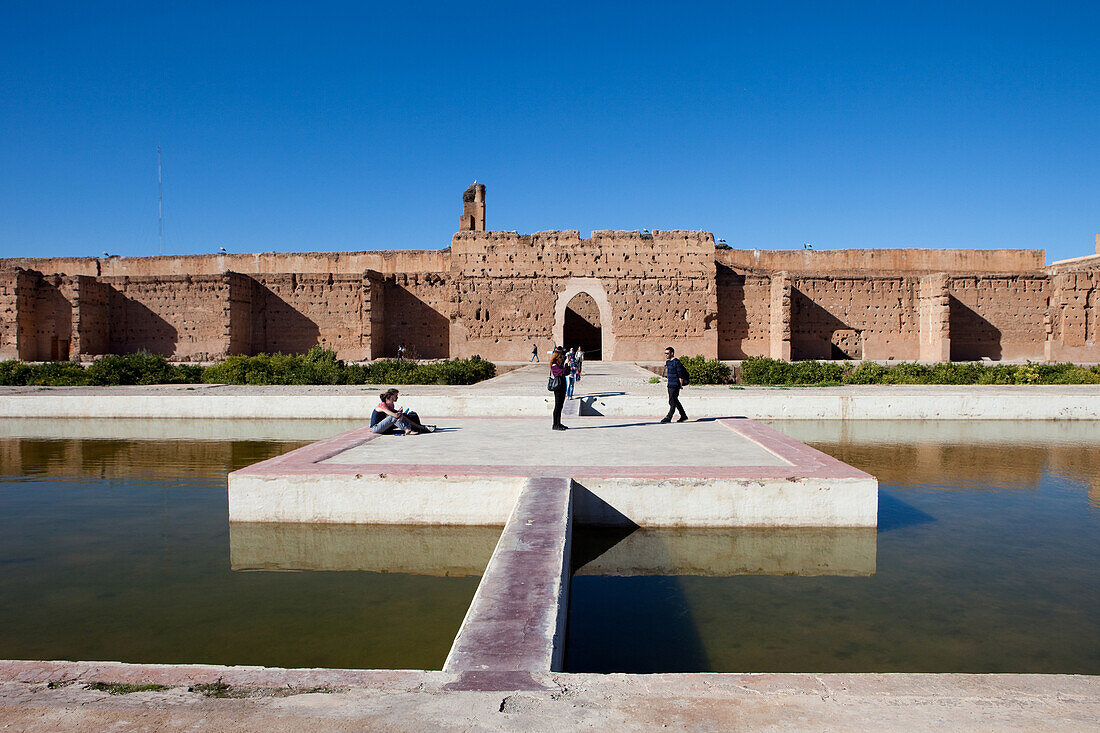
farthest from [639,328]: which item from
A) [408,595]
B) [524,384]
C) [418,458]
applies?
[408,595]

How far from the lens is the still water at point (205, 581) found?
153 inches

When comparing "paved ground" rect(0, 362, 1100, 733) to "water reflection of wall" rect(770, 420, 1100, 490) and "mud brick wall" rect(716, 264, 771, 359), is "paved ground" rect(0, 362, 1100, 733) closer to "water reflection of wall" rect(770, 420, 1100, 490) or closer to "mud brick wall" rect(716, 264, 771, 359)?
"water reflection of wall" rect(770, 420, 1100, 490)

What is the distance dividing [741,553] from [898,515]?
1955 mm

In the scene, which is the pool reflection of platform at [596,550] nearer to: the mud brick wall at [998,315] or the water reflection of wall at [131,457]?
the water reflection of wall at [131,457]

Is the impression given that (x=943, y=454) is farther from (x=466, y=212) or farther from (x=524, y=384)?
(x=466, y=212)

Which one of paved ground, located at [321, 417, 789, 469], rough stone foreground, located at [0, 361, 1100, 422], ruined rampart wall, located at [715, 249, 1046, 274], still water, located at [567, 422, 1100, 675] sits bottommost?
still water, located at [567, 422, 1100, 675]

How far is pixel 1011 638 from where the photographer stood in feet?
13.0

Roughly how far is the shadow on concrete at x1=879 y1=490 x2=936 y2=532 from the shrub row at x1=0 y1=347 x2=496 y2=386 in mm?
11094

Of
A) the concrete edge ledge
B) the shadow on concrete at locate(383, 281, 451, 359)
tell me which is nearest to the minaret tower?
the shadow on concrete at locate(383, 281, 451, 359)

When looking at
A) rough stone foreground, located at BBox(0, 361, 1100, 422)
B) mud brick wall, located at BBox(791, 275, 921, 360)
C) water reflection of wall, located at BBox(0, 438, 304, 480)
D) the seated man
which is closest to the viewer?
water reflection of wall, located at BBox(0, 438, 304, 480)

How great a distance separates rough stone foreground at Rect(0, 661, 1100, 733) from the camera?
2.28m

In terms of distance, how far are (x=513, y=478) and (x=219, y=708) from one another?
343 cm

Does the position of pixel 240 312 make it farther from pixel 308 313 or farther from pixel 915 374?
pixel 915 374

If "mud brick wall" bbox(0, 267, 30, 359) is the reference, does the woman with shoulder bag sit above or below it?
below
